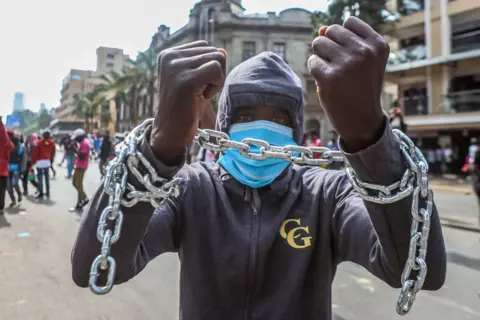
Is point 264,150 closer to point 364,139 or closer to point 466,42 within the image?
point 364,139

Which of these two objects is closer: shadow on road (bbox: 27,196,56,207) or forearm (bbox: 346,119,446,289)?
forearm (bbox: 346,119,446,289)

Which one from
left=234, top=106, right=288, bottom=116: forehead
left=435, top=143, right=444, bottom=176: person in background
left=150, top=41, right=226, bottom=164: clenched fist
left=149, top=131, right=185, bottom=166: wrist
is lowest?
left=149, top=131, right=185, bottom=166: wrist

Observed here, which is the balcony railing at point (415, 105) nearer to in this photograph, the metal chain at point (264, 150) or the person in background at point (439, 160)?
the person in background at point (439, 160)

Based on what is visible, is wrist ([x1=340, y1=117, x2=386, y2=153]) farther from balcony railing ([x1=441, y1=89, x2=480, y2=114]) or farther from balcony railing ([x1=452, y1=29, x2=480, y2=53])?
balcony railing ([x1=452, y1=29, x2=480, y2=53])

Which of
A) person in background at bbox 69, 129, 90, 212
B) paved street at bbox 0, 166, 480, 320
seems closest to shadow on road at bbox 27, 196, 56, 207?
person in background at bbox 69, 129, 90, 212

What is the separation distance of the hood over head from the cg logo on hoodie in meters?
0.38

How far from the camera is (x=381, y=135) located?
0.81 m

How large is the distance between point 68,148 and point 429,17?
19.2 metres

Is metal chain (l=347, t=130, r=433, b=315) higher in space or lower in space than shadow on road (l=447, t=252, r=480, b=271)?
higher

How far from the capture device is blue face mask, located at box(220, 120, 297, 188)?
1.37 m

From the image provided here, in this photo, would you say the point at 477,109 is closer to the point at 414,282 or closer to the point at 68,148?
the point at 68,148

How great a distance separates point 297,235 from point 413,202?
580mm

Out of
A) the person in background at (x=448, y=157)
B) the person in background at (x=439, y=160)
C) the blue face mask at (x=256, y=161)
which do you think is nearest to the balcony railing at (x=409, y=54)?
the person in background at (x=448, y=157)

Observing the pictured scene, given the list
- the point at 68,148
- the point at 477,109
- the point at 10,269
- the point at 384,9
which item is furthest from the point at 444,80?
the point at 10,269
